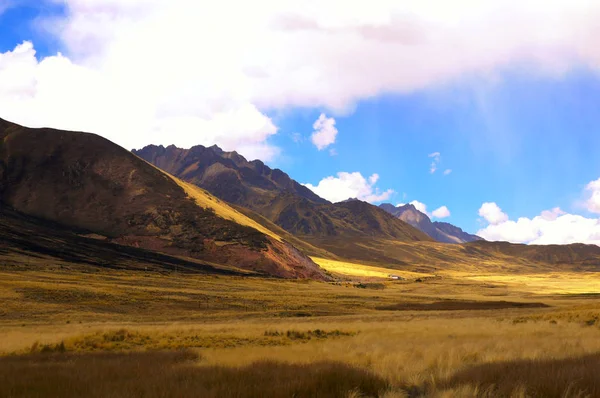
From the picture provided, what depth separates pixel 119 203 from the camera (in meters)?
156

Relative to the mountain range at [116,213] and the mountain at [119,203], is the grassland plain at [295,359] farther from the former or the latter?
the mountain at [119,203]

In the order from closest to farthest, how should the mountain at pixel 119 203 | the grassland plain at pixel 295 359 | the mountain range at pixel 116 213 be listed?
the grassland plain at pixel 295 359 → the mountain range at pixel 116 213 → the mountain at pixel 119 203

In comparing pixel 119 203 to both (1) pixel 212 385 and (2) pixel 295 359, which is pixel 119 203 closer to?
(2) pixel 295 359

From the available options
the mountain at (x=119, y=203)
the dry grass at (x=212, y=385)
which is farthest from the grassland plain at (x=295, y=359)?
the mountain at (x=119, y=203)

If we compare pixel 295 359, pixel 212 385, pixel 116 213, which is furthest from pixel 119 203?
pixel 212 385

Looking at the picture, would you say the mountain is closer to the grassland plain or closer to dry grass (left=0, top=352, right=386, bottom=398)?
the grassland plain

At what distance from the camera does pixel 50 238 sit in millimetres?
111562

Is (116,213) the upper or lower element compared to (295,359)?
upper

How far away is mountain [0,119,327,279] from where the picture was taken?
14075 centimetres

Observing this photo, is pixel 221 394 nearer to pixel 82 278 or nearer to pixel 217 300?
pixel 217 300

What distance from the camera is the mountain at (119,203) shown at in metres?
141

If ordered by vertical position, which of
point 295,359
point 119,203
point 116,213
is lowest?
point 295,359

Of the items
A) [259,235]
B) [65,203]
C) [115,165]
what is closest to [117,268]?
[259,235]

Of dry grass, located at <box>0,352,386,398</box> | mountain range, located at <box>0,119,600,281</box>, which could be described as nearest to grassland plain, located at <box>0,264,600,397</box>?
dry grass, located at <box>0,352,386,398</box>
